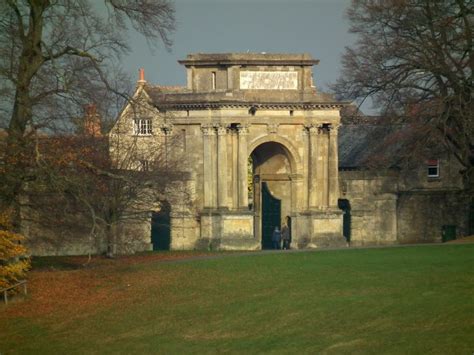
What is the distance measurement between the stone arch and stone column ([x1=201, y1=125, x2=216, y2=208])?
196cm

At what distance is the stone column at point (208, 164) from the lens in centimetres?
5750

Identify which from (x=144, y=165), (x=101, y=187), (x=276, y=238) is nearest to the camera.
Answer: (x=101, y=187)

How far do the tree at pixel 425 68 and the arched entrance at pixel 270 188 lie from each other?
620 centimetres

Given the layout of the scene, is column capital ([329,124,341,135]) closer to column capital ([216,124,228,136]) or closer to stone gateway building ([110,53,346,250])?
stone gateway building ([110,53,346,250])

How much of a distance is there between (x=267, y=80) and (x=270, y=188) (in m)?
7.47

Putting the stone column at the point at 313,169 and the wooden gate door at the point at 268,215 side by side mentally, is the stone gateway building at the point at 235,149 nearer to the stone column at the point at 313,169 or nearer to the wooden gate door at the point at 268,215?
the stone column at the point at 313,169

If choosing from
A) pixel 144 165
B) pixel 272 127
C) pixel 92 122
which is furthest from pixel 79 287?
pixel 272 127

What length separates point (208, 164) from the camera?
5772 cm

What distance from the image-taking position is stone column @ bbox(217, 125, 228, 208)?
57281 mm

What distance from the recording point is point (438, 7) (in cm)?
5384

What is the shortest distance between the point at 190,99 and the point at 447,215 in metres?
16.9

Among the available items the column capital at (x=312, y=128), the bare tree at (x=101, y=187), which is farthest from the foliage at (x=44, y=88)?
the column capital at (x=312, y=128)

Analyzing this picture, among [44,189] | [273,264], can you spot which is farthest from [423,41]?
[44,189]

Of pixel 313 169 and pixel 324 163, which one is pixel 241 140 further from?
pixel 324 163
